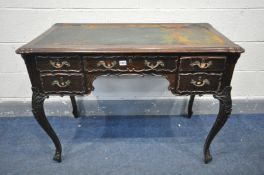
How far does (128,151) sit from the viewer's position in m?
1.73

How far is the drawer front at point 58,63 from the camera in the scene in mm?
1222

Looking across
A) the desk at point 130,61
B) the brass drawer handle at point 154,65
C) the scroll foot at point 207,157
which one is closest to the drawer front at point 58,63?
the desk at point 130,61

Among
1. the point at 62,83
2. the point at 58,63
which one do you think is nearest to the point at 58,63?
the point at 58,63

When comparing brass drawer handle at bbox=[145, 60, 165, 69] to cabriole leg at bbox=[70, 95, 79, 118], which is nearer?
brass drawer handle at bbox=[145, 60, 165, 69]

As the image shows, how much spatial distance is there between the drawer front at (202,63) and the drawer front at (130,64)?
0.17 ft

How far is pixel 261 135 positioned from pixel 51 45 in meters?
1.75

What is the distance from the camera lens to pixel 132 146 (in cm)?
178

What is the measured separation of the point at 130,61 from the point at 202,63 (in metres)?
0.39

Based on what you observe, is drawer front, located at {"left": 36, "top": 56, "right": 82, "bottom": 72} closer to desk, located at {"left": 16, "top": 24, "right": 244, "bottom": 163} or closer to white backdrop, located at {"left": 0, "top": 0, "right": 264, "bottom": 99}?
desk, located at {"left": 16, "top": 24, "right": 244, "bottom": 163}

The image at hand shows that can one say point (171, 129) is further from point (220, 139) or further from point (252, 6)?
point (252, 6)

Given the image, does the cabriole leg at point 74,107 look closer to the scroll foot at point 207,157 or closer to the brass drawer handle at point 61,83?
the brass drawer handle at point 61,83

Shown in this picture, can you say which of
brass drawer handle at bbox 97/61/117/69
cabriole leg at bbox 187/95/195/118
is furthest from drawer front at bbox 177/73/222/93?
cabriole leg at bbox 187/95/195/118

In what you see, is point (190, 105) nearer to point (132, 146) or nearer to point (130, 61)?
point (132, 146)

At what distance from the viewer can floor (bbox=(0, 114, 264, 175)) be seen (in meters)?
1.58
